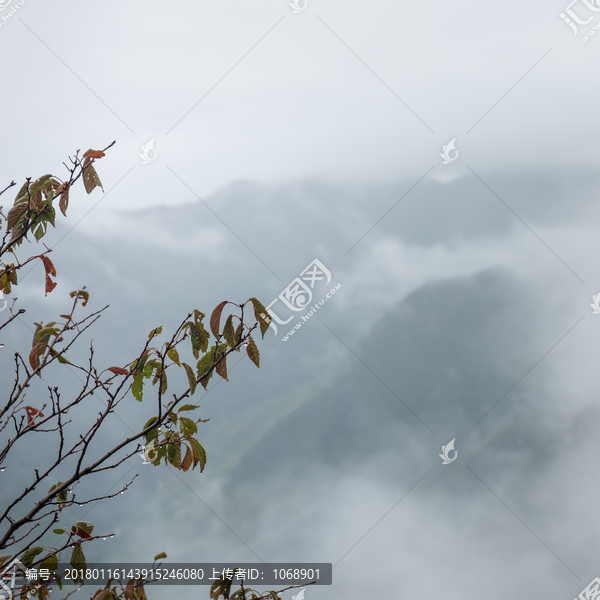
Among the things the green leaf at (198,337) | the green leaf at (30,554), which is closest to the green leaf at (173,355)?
the green leaf at (198,337)

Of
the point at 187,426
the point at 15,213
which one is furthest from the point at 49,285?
the point at 187,426

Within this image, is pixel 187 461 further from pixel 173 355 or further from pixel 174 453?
pixel 173 355

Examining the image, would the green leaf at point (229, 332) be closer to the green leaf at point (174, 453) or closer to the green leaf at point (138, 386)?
the green leaf at point (138, 386)

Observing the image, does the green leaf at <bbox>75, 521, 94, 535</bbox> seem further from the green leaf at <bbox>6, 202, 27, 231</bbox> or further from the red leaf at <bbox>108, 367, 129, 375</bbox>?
the green leaf at <bbox>6, 202, 27, 231</bbox>

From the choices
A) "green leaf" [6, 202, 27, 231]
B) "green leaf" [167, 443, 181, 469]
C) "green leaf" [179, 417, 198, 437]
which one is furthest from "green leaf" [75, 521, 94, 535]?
"green leaf" [6, 202, 27, 231]

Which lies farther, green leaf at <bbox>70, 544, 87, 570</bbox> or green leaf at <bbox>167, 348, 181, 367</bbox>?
green leaf at <bbox>167, 348, 181, 367</bbox>

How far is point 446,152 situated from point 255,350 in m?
4.72

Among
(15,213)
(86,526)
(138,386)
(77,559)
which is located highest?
(15,213)

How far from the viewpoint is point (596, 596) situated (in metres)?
5.24

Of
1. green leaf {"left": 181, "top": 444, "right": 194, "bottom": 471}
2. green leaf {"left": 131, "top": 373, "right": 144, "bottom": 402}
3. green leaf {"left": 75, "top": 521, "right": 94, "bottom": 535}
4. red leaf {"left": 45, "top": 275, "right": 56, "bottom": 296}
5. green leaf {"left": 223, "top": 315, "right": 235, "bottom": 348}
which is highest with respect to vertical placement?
red leaf {"left": 45, "top": 275, "right": 56, "bottom": 296}

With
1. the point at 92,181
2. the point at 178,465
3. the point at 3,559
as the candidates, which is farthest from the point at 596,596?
the point at 92,181

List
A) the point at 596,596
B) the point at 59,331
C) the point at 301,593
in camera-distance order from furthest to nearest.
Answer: the point at 596,596 → the point at 301,593 → the point at 59,331

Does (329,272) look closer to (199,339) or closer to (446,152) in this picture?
(446,152)

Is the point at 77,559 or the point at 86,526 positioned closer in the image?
the point at 77,559
